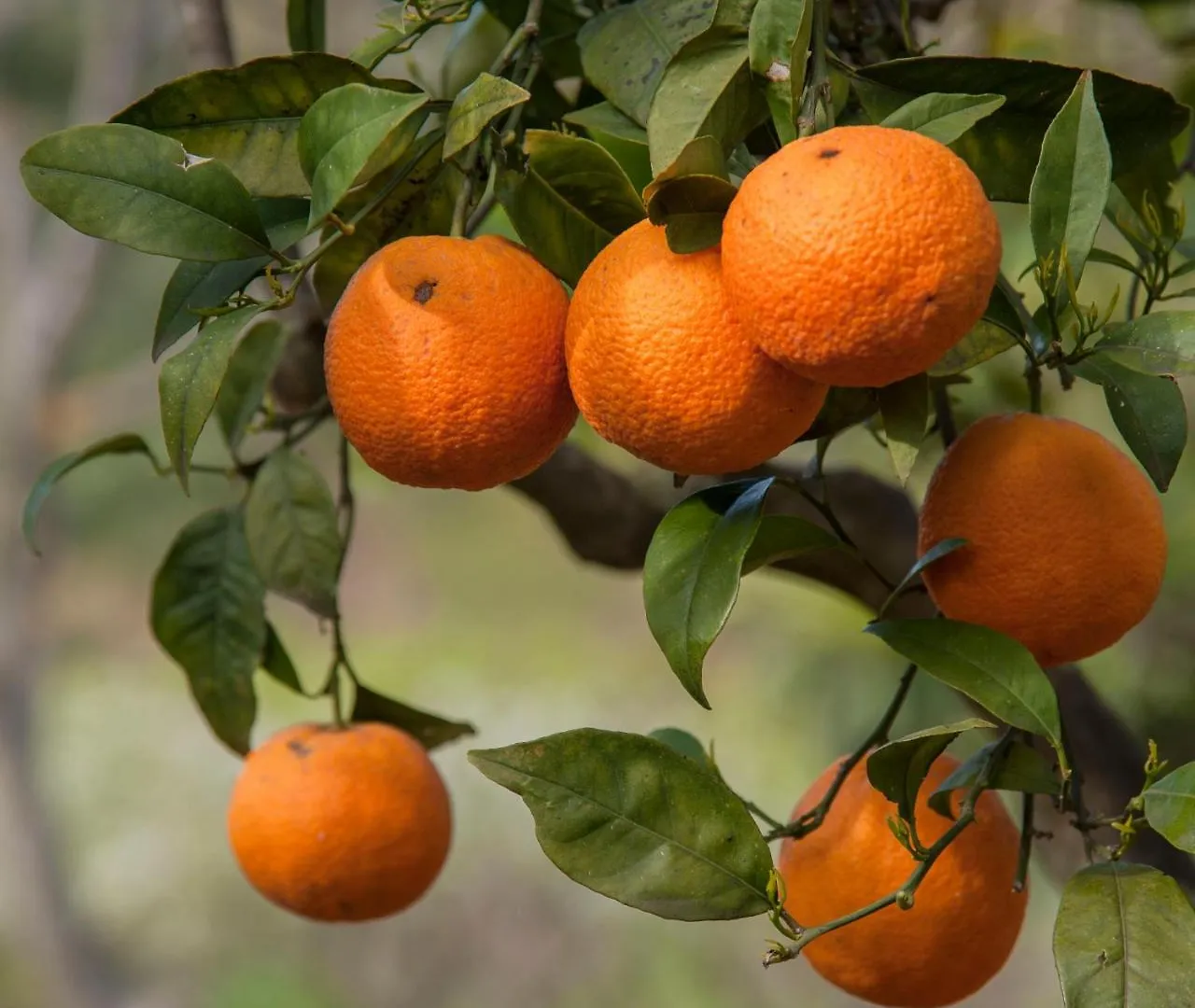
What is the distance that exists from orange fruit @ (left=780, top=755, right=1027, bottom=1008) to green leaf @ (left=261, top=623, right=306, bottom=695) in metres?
0.33

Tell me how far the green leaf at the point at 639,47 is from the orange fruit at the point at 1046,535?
199 millimetres

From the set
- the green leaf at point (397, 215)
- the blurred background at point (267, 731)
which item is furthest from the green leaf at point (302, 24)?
the blurred background at point (267, 731)

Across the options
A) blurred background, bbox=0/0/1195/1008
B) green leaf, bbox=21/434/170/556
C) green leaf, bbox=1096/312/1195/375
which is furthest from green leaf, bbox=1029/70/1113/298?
blurred background, bbox=0/0/1195/1008

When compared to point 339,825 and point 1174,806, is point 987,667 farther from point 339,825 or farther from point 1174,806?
point 339,825

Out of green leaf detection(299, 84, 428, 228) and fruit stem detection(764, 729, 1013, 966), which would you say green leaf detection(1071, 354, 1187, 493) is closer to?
fruit stem detection(764, 729, 1013, 966)

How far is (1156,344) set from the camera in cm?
51

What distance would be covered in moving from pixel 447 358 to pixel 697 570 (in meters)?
0.13

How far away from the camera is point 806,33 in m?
0.48

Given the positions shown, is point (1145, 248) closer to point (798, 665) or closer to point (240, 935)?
point (798, 665)

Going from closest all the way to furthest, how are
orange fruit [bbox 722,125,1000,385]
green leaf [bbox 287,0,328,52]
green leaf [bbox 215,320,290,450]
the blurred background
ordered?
orange fruit [bbox 722,125,1000,385] → green leaf [bbox 287,0,328,52] → green leaf [bbox 215,320,290,450] → the blurred background

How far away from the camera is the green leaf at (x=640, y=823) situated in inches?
20.4

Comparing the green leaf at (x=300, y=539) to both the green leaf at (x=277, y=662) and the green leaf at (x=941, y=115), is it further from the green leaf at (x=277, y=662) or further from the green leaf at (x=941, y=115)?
the green leaf at (x=941, y=115)

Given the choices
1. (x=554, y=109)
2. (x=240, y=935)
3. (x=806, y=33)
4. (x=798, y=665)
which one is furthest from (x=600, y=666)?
(x=806, y=33)

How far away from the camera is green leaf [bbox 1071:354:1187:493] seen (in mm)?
536
